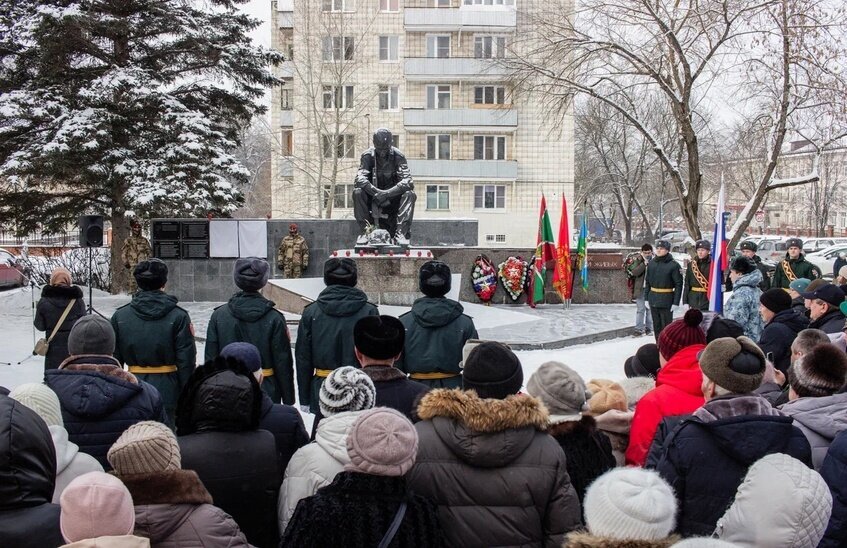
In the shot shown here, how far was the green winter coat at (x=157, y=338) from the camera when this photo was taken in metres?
5.63

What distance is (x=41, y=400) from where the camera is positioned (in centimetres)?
311

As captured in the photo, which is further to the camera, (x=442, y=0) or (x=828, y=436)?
(x=442, y=0)

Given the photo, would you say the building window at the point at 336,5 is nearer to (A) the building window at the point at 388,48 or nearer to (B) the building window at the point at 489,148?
A: (A) the building window at the point at 388,48

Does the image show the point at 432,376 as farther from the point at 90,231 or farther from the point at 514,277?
the point at 514,277

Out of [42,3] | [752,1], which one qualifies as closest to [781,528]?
[752,1]

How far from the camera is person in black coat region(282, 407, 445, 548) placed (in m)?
2.43

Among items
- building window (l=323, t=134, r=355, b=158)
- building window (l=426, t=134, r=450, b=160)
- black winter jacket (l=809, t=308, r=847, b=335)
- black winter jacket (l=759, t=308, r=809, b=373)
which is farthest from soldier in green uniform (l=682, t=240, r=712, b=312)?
building window (l=426, t=134, r=450, b=160)

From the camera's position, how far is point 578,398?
341cm

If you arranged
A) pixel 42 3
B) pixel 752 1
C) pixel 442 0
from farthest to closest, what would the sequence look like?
pixel 442 0 → pixel 42 3 → pixel 752 1

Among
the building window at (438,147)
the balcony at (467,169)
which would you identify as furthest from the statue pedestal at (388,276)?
the building window at (438,147)

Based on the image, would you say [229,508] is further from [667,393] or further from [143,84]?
[143,84]

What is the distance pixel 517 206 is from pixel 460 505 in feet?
121

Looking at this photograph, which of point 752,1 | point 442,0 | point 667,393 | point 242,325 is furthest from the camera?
point 442,0

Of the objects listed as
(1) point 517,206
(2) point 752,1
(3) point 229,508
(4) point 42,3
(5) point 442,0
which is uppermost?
(5) point 442,0
